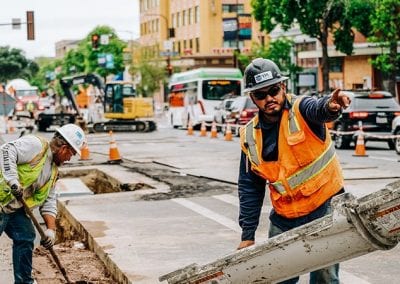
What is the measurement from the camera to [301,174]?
5578mm

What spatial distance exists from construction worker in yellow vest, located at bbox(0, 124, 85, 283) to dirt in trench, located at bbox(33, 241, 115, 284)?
1536mm

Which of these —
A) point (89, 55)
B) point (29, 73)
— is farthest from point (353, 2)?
point (29, 73)

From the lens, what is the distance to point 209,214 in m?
12.6

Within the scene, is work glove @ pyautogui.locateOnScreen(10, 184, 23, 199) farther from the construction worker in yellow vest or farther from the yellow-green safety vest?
the yellow-green safety vest

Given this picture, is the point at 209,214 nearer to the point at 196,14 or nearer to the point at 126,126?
the point at 126,126

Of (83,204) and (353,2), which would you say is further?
(353,2)

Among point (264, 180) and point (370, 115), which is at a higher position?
point (264, 180)

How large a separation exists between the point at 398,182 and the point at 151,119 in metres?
41.0

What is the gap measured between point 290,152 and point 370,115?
21023 millimetres

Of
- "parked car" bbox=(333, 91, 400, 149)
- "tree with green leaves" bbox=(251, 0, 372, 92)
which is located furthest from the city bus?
"parked car" bbox=(333, 91, 400, 149)

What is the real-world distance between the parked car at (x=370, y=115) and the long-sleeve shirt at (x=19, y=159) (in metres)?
19.2

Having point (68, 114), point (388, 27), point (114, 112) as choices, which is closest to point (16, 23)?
point (68, 114)

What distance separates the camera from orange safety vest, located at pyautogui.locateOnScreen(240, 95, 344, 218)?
18.2 ft

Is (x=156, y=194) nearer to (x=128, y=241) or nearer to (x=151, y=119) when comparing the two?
(x=128, y=241)
